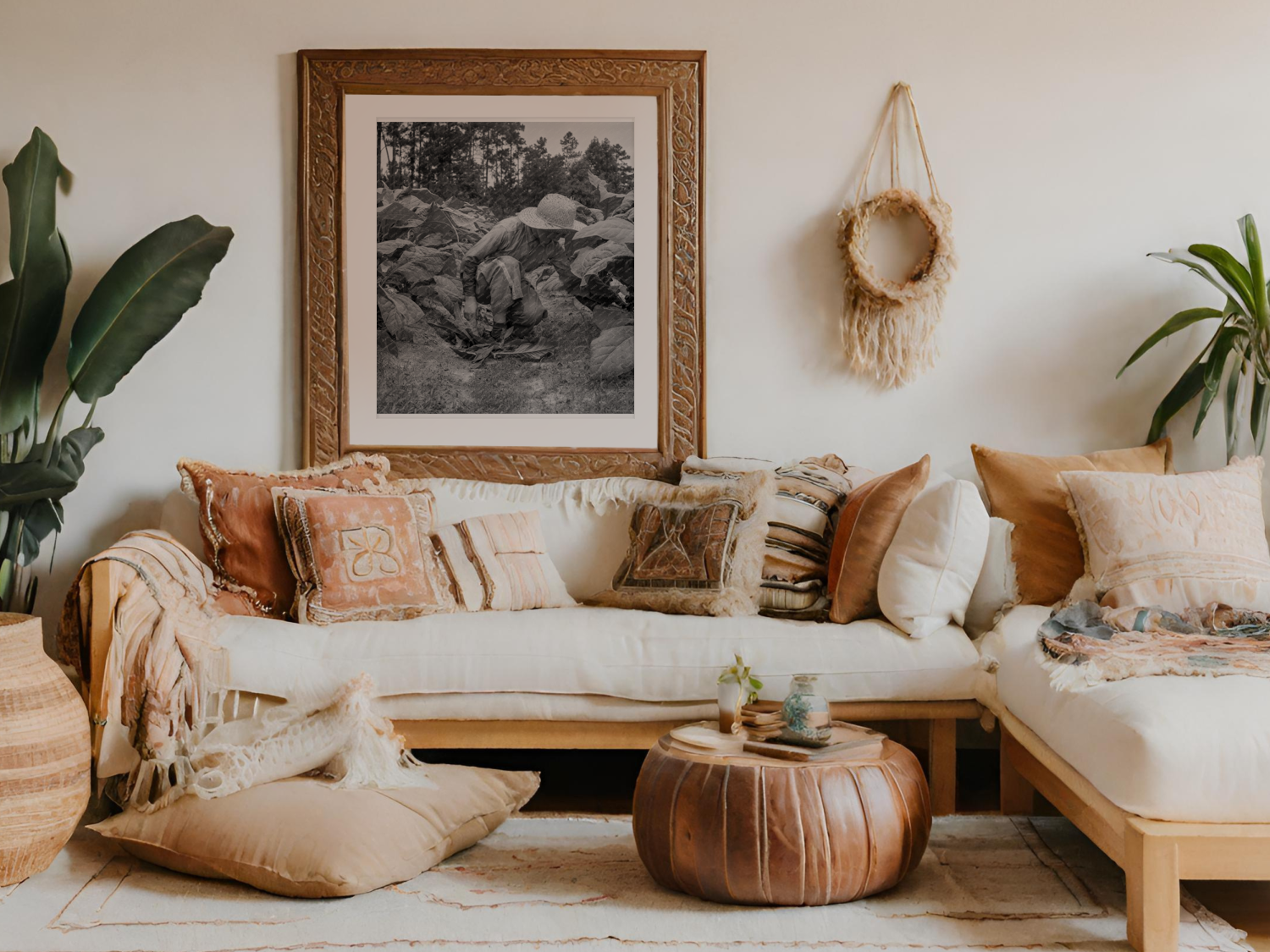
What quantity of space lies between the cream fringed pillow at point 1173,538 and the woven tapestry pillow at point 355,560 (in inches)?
69.9

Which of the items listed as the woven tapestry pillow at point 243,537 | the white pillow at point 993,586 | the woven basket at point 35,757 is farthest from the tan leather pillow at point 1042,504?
the woven basket at point 35,757

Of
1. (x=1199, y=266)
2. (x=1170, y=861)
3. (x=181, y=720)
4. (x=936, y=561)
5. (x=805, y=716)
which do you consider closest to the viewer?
(x=1170, y=861)

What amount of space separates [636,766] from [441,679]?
2.81 feet

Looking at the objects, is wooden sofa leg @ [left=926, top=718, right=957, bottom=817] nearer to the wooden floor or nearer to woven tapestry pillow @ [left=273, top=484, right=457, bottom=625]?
the wooden floor

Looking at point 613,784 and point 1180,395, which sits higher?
point 1180,395

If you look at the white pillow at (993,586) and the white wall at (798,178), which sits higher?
the white wall at (798,178)

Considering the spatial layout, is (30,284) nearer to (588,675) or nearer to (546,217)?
(546,217)

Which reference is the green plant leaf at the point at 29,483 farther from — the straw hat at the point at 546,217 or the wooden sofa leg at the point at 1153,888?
the wooden sofa leg at the point at 1153,888

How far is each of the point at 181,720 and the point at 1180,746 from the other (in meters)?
2.13

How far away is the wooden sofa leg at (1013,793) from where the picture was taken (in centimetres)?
269

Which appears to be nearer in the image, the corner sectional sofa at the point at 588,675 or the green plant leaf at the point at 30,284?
the corner sectional sofa at the point at 588,675

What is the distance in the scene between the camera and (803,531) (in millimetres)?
3090

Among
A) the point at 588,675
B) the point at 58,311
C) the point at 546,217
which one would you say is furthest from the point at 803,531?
the point at 58,311

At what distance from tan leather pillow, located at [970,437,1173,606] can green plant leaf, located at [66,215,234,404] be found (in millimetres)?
2500
